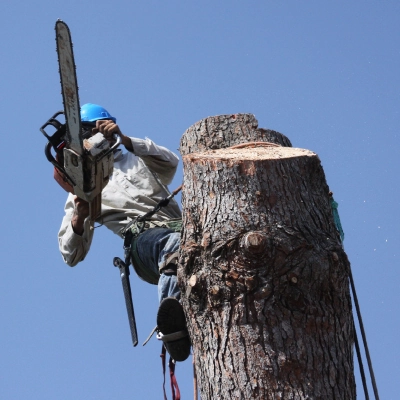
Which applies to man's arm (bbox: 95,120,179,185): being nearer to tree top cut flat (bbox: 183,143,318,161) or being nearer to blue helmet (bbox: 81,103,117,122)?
blue helmet (bbox: 81,103,117,122)

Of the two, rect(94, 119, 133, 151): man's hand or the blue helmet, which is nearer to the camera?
rect(94, 119, 133, 151): man's hand

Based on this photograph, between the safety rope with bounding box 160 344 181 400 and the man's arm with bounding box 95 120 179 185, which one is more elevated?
the man's arm with bounding box 95 120 179 185

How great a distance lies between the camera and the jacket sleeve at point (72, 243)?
4730 millimetres

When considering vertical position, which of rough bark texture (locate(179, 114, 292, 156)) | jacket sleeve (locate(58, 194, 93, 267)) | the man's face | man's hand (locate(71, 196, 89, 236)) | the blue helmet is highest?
the blue helmet

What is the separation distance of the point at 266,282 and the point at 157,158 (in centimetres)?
202

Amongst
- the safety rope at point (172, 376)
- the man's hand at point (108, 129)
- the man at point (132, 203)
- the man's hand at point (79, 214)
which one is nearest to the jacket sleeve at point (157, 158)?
the man at point (132, 203)

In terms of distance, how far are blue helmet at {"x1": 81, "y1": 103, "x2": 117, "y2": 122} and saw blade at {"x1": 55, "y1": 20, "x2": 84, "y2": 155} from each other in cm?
78

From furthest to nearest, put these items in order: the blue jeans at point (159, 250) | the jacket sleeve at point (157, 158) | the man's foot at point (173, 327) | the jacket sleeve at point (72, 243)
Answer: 1. the jacket sleeve at point (72, 243)
2. the jacket sleeve at point (157, 158)
3. the blue jeans at point (159, 250)
4. the man's foot at point (173, 327)

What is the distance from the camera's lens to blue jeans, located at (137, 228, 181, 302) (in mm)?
4000

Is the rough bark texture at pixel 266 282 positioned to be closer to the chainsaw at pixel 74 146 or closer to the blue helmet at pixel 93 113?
the chainsaw at pixel 74 146

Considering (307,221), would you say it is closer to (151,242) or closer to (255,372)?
(255,372)

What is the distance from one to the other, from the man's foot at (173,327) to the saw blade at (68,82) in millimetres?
1068

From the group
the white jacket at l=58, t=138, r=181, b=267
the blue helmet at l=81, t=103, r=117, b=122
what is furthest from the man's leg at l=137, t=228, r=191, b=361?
the blue helmet at l=81, t=103, r=117, b=122

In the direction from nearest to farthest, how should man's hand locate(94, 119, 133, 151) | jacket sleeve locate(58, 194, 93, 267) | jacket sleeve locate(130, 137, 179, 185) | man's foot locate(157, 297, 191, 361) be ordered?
man's foot locate(157, 297, 191, 361)
man's hand locate(94, 119, 133, 151)
jacket sleeve locate(130, 137, 179, 185)
jacket sleeve locate(58, 194, 93, 267)
